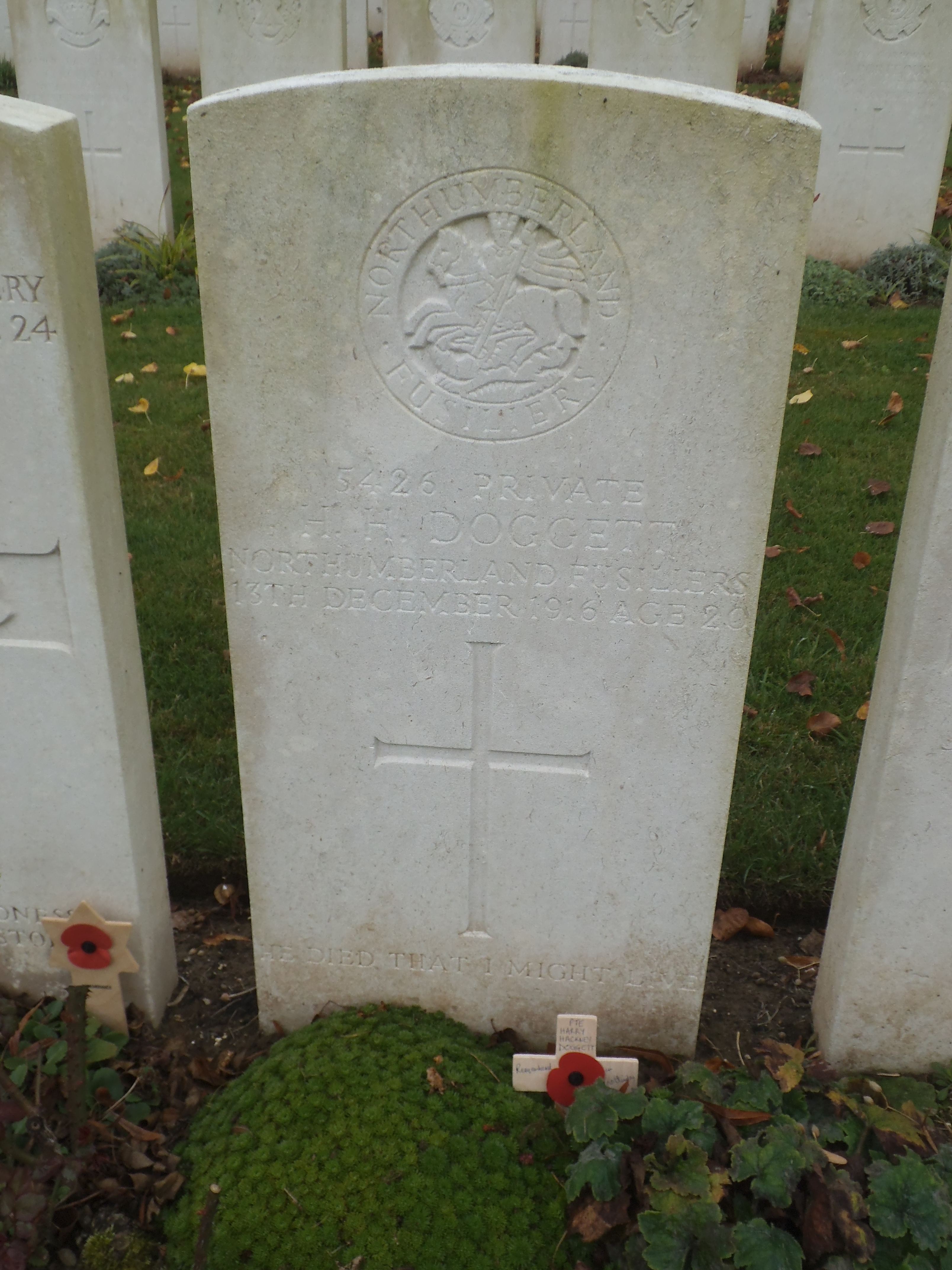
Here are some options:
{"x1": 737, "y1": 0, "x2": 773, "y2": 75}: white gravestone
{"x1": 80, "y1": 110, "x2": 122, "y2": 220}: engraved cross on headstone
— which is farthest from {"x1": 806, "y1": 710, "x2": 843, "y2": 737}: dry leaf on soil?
{"x1": 737, "y1": 0, "x2": 773, "y2": 75}: white gravestone

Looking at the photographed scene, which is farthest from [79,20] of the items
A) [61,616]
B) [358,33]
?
[61,616]

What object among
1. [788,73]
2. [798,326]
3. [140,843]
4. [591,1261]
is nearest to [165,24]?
[788,73]

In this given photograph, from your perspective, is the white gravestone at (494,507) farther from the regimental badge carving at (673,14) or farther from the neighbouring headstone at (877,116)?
the regimental badge carving at (673,14)

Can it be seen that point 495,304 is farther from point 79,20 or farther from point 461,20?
point 461,20

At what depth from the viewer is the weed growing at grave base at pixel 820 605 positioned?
3396 mm

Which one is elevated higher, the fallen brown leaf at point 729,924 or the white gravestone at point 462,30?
the white gravestone at point 462,30

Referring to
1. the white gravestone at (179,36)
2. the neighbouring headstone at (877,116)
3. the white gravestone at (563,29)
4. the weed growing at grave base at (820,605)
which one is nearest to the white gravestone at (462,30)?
the neighbouring headstone at (877,116)

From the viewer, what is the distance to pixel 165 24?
15.5 meters

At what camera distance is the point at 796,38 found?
1452 centimetres

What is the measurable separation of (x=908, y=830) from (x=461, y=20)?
903cm

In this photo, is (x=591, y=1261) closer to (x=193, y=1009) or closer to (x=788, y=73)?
(x=193, y=1009)

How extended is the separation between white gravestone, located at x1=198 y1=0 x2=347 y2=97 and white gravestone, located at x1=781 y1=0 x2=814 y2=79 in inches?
337

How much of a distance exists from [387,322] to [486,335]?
0.63ft

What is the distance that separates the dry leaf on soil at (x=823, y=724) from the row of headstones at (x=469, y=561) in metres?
1.20
